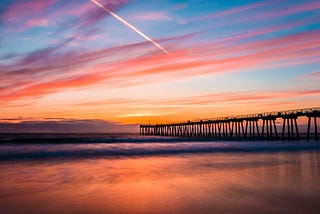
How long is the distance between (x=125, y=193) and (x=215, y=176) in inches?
177

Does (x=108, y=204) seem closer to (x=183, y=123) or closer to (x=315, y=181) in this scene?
(x=315, y=181)

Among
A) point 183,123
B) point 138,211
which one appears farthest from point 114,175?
point 183,123

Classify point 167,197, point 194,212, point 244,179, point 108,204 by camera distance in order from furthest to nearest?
point 244,179, point 167,197, point 108,204, point 194,212

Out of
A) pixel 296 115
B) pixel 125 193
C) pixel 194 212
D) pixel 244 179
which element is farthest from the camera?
pixel 296 115

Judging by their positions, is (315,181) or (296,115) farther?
(296,115)

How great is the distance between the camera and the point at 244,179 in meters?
11.4

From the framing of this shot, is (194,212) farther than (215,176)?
No

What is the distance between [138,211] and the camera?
706 centimetres

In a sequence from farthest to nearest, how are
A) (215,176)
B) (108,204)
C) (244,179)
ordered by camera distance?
(215,176)
(244,179)
(108,204)

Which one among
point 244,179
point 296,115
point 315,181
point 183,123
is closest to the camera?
point 315,181

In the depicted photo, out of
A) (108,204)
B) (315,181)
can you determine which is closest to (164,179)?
(108,204)

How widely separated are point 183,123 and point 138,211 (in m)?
67.9

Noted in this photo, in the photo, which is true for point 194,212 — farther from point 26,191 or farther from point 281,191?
point 26,191

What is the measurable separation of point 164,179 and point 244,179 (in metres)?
2.95
